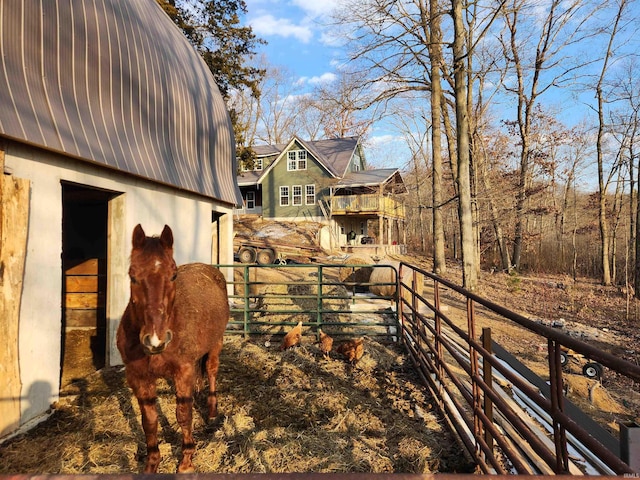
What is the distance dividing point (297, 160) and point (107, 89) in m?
24.4

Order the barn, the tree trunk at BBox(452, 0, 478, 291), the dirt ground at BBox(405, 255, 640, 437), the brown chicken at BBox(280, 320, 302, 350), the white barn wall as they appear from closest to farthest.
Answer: the barn, the white barn wall, the brown chicken at BBox(280, 320, 302, 350), the dirt ground at BBox(405, 255, 640, 437), the tree trunk at BBox(452, 0, 478, 291)

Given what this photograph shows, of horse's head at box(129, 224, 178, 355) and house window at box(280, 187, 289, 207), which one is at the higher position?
house window at box(280, 187, 289, 207)

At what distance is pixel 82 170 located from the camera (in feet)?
16.5

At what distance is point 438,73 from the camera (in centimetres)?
1545

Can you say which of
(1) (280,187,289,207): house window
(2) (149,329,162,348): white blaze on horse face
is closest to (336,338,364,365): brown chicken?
(2) (149,329,162,348): white blaze on horse face

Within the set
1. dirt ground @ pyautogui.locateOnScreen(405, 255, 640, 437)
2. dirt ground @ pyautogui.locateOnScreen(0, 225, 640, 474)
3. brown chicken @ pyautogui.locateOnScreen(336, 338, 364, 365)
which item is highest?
brown chicken @ pyautogui.locateOnScreen(336, 338, 364, 365)

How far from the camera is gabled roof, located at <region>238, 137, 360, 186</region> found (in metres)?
29.0

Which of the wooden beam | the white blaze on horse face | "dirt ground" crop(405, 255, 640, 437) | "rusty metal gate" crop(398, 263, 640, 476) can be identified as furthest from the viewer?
"dirt ground" crop(405, 255, 640, 437)

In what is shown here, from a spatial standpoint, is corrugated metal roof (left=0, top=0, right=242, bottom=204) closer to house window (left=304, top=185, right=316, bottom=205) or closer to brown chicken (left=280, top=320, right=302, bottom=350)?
brown chicken (left=280, top=320, right=302, bottom=350)

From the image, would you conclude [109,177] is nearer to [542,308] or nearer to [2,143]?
[2,143]

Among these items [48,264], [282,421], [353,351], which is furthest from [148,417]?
[353,351]

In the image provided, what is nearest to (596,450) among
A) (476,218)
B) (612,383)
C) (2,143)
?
(2,143)

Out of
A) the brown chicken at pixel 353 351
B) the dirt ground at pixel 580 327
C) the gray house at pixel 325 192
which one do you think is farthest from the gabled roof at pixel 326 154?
the brown chicken at pixel 353 351

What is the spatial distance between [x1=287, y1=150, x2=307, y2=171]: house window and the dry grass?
25.3m
